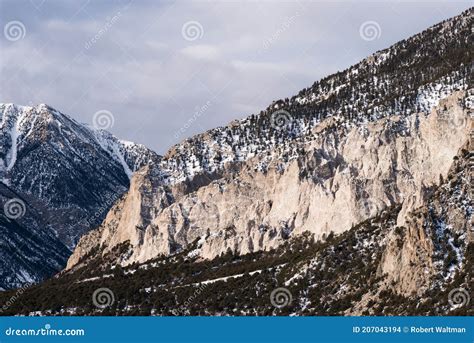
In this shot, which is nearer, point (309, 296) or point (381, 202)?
point (309, 296)

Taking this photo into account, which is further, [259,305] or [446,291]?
[259,305]

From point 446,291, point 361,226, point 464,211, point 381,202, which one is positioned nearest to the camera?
point 446,291

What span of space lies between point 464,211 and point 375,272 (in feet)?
54.6

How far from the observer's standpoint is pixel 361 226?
18700cm
